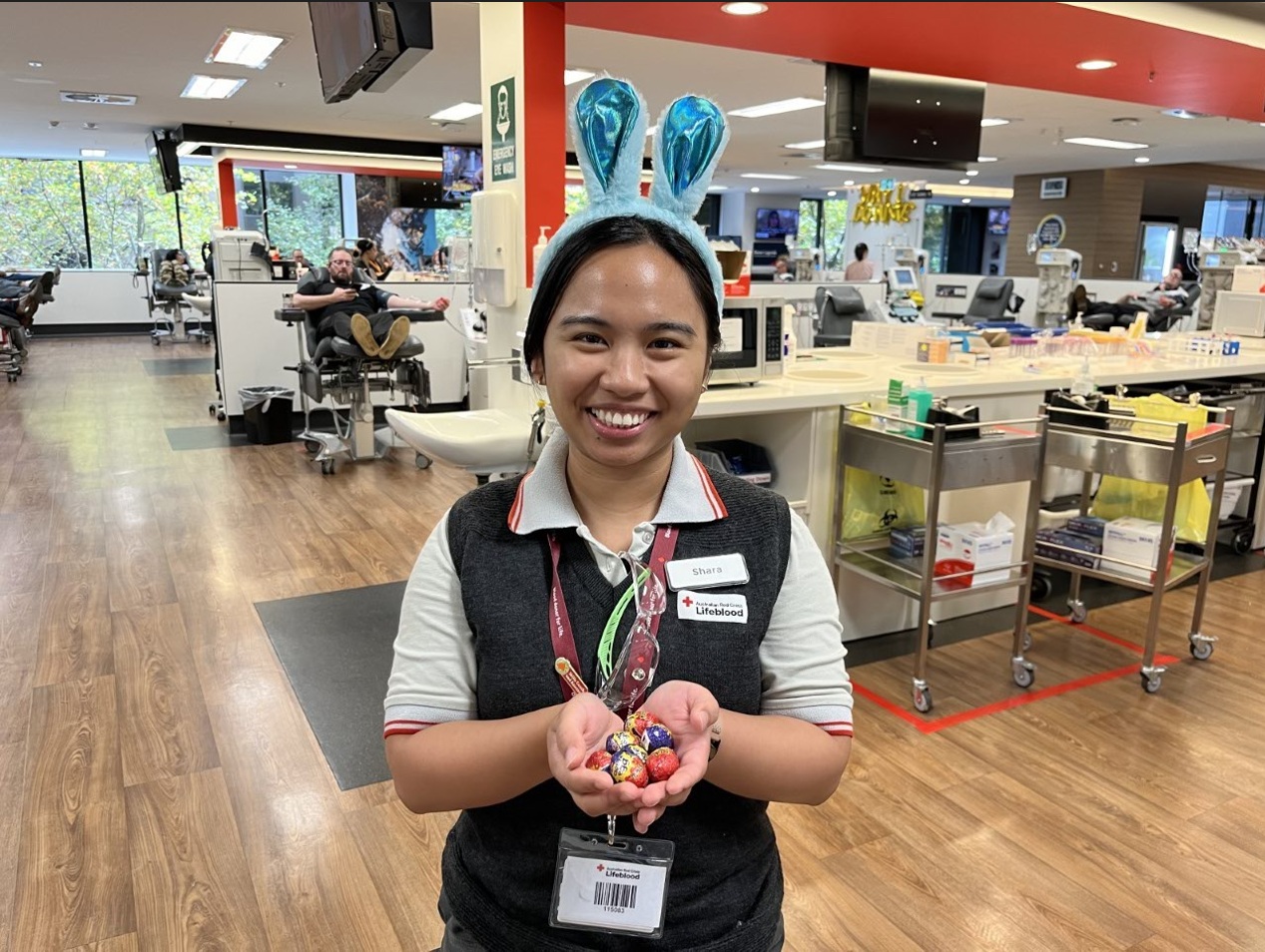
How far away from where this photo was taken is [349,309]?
245 inches

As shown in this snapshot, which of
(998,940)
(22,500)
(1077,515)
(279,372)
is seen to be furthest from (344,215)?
(998,940)

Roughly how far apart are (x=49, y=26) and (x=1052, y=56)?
6198 millimetres

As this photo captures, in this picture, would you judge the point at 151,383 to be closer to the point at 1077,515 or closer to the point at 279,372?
the point at 279,372

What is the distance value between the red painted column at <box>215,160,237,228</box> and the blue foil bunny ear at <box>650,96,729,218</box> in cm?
1277

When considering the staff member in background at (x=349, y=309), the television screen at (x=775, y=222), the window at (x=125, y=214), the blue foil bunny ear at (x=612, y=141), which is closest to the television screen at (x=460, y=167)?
the window at (x=125, y=214)

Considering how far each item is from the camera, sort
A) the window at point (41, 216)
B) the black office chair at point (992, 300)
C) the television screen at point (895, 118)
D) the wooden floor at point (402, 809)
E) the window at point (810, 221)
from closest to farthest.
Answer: the wooden floor at point (402, 809) < the television screen at point (895, 118) < the black office chair at point (992, 300) < the window at point (41, 216) < the window at point (810, 221)

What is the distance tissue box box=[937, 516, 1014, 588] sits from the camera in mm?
3225

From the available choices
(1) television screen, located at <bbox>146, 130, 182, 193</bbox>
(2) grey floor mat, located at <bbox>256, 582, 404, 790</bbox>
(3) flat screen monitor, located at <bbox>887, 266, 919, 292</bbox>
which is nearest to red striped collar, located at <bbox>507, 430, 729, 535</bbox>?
(2) grey floor mat, located at <bbox>256, 582, 404, 790</bbox>

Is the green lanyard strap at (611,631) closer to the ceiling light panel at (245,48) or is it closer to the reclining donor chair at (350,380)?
the reclining donor chair at (350,380)

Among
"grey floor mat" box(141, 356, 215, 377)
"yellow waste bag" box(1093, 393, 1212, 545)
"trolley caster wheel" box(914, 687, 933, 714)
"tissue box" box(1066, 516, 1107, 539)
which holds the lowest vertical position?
"trolley caster wheel" box(914, 687, 933, 714)

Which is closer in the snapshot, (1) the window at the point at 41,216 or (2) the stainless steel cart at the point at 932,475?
(2) the stainless steel cart at the point at 932,475

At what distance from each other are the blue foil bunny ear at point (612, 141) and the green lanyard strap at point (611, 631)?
0.43 meters

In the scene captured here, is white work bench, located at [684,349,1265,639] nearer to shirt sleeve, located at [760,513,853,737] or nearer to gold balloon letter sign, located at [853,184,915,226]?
shirt sleeve, located at [760,513,853,737]

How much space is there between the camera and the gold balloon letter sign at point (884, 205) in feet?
25.1
